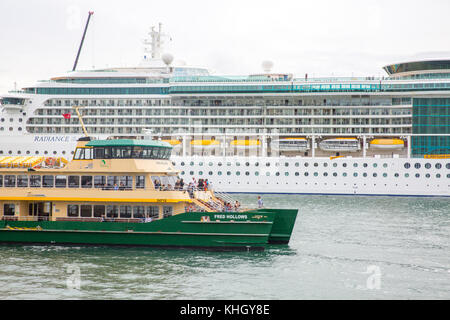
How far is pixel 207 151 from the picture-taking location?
52.2 metres

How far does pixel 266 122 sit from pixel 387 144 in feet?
36.2

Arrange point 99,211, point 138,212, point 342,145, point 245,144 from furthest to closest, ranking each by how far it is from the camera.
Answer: point 245,144 < point 342,145 < point 99,211 < point 138,212

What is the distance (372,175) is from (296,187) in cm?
638

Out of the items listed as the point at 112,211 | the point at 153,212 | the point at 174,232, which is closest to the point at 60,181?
the point at 112,211

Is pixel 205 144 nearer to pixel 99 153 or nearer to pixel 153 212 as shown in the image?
pixel 99 153

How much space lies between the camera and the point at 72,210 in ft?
74.6

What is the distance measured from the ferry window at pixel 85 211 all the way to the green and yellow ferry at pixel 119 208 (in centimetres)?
4

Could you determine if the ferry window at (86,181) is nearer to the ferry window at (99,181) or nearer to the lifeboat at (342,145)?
the ferry window at (99,181)

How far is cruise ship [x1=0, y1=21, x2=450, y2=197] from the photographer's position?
1913 inches

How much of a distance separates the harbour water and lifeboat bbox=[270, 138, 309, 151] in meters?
25.1

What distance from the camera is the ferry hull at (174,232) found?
21.1 m

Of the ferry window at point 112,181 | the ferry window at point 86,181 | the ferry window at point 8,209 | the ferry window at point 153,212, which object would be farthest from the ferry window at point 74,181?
the ferry window at point 153,212
